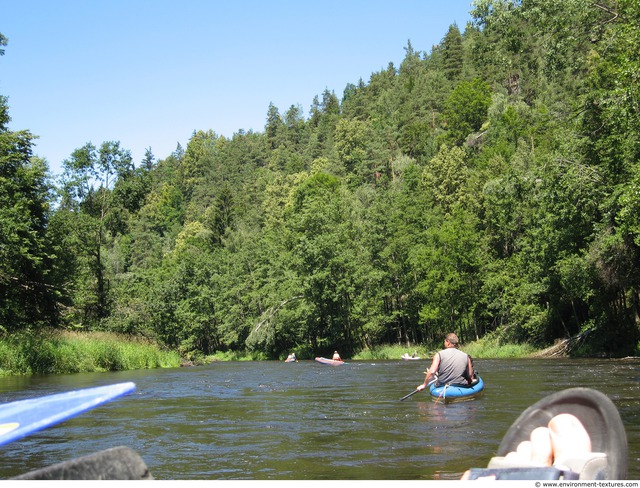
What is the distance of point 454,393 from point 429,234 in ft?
125

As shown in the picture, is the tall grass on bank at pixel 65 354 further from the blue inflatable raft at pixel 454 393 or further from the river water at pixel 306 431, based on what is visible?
the blue inflatable raft at pixel 454 393

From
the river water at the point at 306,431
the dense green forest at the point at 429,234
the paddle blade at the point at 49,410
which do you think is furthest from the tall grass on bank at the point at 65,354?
the paddle blade at the point at 49,410

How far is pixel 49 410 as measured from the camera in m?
4.50

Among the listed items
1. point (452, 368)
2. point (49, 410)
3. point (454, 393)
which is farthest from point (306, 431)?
point (49, 410)

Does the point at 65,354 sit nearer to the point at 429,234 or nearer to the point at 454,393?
the point at 454,393

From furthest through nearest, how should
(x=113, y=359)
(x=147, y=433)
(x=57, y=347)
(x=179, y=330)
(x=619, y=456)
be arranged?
(x=179, y=330)
(x=113, y=359)
(x=57, y=347)
(x=147, y=433)
(x=619, y=456)

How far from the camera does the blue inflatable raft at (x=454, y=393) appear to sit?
14.6m

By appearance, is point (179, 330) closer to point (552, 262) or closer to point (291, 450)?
point (552, 262)

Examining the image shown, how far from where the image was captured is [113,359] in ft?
105

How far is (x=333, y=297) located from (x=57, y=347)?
26935 mm

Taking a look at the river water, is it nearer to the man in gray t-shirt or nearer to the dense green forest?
the man in gray t-shirt

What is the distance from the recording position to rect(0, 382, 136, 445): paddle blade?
4348mm

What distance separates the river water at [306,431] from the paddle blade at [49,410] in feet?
11.5

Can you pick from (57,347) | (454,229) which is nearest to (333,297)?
(454,229)
